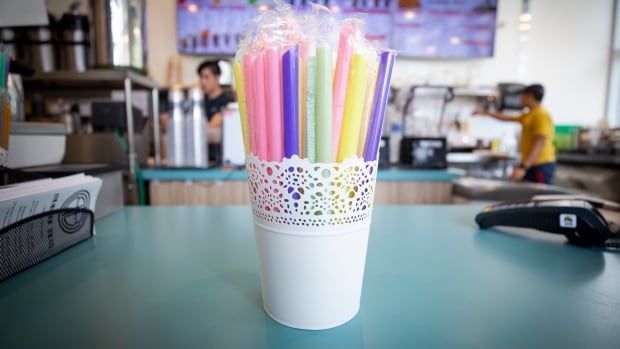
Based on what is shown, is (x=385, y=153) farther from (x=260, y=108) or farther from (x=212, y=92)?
(x=260, y=108)

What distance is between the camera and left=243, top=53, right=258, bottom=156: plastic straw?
0.28m

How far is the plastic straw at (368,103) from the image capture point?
278 millimetres

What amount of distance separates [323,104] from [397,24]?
3.31 m

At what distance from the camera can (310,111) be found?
0.88 ft

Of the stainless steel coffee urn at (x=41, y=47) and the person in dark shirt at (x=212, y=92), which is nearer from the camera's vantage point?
the stainless steel coffee urn at (x=41, y=47)

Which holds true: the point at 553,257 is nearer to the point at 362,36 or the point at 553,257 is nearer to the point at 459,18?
the point at 362,36

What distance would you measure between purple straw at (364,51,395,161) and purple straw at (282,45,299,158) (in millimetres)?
65

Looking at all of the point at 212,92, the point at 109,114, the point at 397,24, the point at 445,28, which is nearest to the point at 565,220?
the point at 109,114

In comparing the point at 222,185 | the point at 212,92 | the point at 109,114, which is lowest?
the point at 222,185

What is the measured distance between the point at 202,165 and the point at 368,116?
152cm

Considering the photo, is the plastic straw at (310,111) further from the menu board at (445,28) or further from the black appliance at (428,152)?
the menu board at (445,28)

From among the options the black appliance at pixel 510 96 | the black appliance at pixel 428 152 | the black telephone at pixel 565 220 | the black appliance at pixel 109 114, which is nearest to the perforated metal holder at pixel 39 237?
the black telephone at pixel 565 220

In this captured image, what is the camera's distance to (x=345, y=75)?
269mm

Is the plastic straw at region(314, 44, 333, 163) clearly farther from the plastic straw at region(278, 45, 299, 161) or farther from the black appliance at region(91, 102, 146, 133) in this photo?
the black appliance at region(91, 102, 146, 133)
